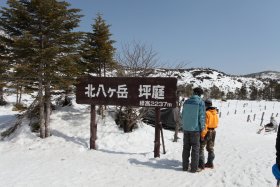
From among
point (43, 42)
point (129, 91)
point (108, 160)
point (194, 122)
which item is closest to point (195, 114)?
point (194, 122)

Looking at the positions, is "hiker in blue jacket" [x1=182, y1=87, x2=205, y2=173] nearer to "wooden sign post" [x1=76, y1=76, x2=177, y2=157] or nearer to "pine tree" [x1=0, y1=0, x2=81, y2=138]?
"wooden sign post" [x1=76, y1=76, x2=177, y2=157]

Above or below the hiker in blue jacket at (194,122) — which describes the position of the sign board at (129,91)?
above

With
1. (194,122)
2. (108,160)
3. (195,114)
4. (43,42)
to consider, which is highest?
(43,42)

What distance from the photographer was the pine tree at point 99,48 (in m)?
15.5

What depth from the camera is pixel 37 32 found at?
A: 1197 centimetres

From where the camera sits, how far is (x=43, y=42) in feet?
39.6

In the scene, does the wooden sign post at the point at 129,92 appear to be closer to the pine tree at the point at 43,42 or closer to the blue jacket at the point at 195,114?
the pine tree at the point at 43,42

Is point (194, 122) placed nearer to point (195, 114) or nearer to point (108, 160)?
point (195, 114)

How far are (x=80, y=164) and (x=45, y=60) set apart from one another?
14.7ft

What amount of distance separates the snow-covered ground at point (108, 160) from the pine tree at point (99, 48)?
8.31 ft

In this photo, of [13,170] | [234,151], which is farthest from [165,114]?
[13,170]

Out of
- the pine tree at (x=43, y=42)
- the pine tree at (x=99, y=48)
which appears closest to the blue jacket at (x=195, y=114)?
the pine tree at (x=43, y=42)

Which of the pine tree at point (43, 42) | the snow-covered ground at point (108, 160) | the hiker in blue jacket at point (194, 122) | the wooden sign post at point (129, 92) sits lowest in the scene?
the snow-covered ground at point (108, 160)

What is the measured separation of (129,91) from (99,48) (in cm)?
550
